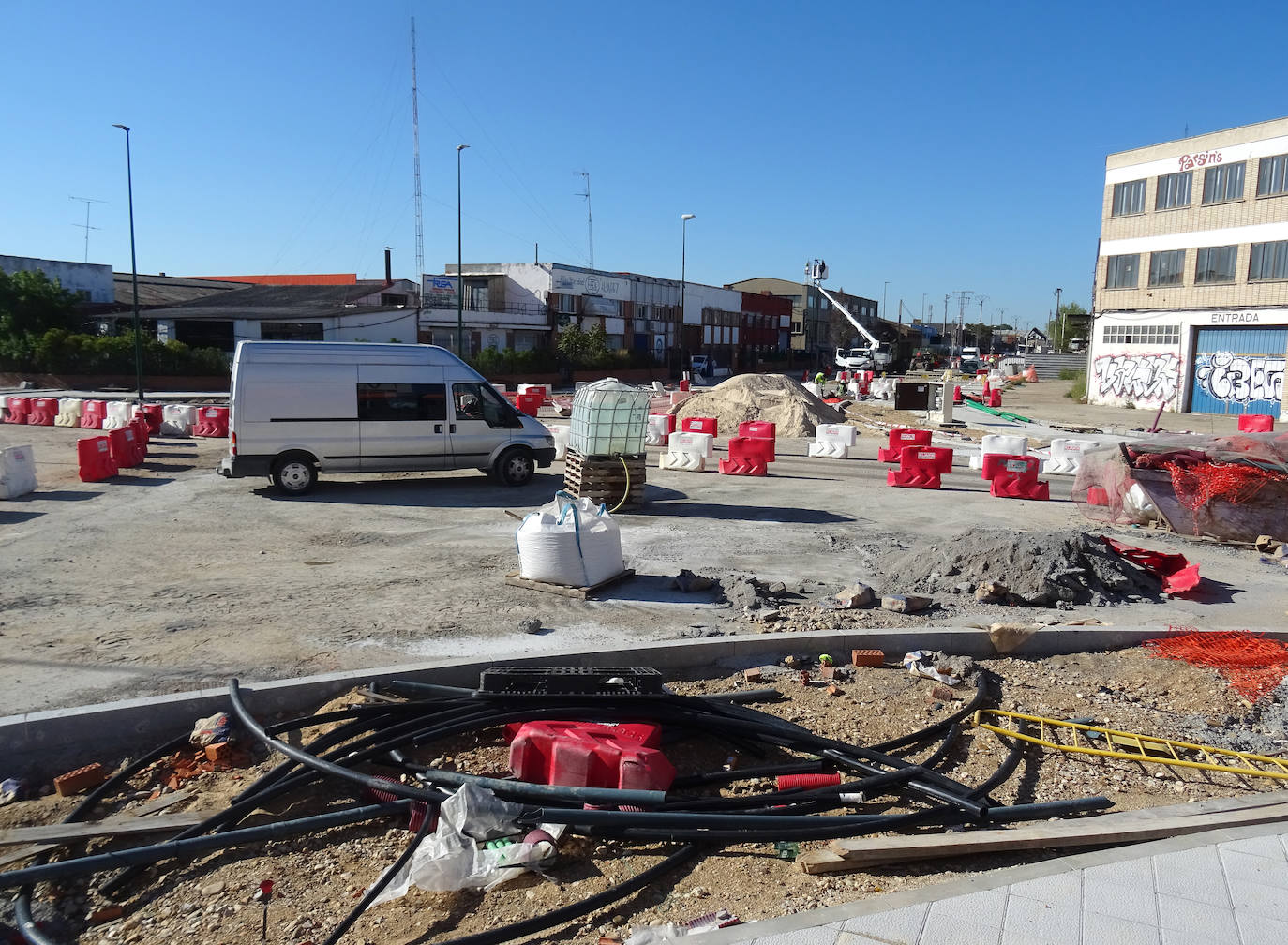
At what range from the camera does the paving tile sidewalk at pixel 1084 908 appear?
3.69 meters

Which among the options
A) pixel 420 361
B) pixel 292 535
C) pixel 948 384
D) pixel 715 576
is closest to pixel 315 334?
pixel 948 384

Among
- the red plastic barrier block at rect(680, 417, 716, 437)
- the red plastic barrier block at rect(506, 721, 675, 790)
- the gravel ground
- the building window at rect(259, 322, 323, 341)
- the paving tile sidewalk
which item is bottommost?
the gravel ground

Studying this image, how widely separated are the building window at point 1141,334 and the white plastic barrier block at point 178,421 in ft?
126

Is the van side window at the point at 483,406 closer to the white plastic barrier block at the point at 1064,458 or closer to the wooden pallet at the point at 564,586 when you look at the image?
the wooden pallet at the point at 564,586

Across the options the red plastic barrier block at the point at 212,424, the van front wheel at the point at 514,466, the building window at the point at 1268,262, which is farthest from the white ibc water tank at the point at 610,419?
the building window at the point at 1268,262

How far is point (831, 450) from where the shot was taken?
71.8 feet

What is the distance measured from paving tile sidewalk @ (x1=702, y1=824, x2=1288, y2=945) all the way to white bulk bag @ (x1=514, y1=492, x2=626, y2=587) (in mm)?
5523

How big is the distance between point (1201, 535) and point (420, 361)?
39.0ft

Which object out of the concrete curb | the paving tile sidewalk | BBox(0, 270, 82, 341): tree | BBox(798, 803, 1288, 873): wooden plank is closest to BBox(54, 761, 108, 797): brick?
the concrete curb

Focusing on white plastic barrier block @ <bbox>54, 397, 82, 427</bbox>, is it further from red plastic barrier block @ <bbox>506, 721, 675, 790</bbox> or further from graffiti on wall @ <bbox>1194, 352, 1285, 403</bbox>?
graffiti on wall @ <bbox>1194, 352, 1285, 403</bbox>

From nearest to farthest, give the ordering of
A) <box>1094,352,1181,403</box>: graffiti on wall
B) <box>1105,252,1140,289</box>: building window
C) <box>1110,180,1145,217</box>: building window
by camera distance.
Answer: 1. <box>1094,352,1181,403</box>: graffiti on wall
2. <box>1110,180,1145,217</box>: building window
3. <box>1105,252,1140,289</box>: building window

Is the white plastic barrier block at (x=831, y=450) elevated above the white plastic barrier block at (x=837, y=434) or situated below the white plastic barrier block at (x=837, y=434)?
below

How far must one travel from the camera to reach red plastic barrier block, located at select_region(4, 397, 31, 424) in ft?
89.1

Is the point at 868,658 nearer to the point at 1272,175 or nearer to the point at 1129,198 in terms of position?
the point at 1272,175
